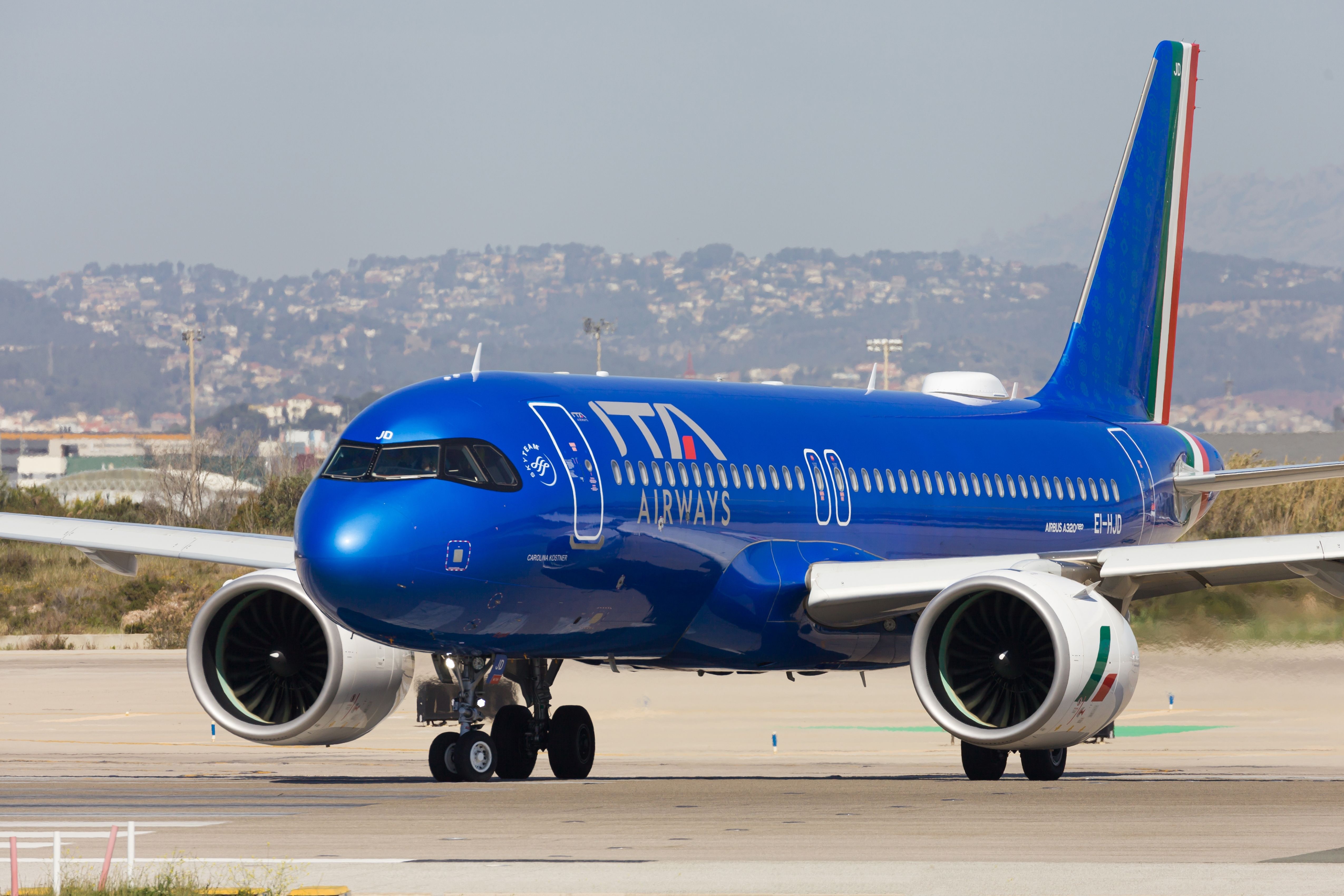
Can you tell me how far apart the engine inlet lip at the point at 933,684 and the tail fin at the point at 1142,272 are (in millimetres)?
10552

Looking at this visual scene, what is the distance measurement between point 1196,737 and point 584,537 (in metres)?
16.1


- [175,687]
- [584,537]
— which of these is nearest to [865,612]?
[584,537]

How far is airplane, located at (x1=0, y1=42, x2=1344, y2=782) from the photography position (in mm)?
18516

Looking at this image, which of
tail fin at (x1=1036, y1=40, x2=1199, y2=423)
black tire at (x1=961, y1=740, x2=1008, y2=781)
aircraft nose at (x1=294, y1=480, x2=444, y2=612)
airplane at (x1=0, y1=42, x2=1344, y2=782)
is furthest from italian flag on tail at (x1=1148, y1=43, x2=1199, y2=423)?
aircraft nose at (x1=294, y1=480, x2=444, y2=612)

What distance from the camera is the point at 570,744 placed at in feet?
69.6

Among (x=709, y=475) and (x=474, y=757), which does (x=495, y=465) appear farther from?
(x=709, y=475)

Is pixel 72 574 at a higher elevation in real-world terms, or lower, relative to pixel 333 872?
lower

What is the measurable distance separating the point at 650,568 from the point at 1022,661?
12.3 feet

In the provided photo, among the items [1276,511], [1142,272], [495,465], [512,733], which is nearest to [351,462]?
[495,465]

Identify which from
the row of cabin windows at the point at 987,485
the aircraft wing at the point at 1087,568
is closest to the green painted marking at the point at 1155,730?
the row of cabin windows at the point at 987,485

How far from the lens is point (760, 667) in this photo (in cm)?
2208

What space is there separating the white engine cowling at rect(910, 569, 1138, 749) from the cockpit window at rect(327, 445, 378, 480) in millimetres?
5459

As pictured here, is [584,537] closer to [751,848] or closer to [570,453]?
[570,453]

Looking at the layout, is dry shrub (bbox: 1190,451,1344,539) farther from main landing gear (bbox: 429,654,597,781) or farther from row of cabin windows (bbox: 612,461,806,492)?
main landing gear (bbox: 429,654,597,781)
